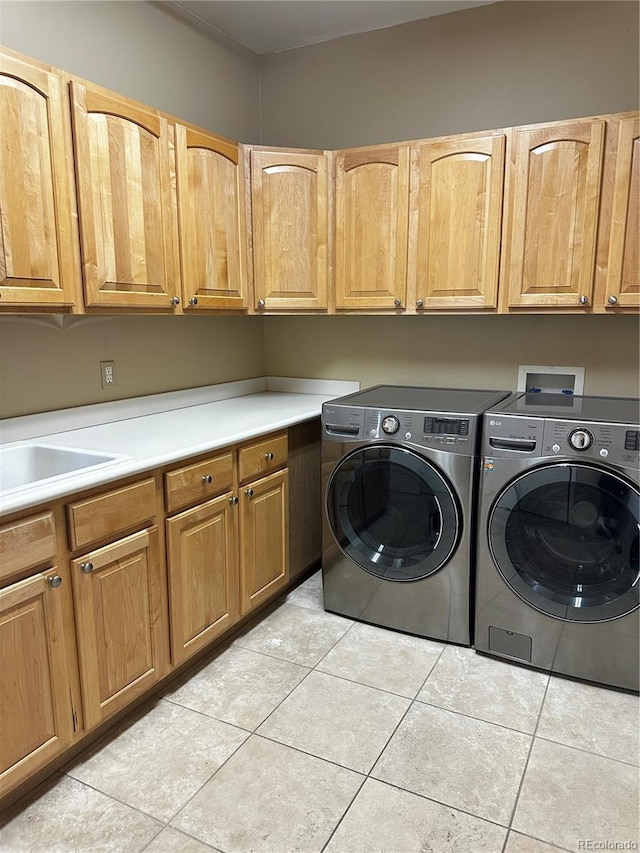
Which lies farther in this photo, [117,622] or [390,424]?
[390,424]

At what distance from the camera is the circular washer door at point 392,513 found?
2.37m

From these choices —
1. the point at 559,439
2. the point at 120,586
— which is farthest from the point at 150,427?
the point at 559,439

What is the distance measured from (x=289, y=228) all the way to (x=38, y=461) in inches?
60.5

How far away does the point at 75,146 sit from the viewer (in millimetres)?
1922

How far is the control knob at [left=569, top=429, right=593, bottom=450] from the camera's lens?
205 cm

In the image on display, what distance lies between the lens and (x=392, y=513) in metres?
2.48

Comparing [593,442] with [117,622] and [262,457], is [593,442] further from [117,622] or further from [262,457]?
[117,622]

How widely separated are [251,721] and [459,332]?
2029mm

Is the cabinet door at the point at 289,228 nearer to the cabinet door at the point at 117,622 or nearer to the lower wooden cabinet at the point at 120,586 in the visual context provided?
the lower wooden cabinet at the point at 120,586

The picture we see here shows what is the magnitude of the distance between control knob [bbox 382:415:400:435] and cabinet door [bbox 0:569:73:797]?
4.40 ft

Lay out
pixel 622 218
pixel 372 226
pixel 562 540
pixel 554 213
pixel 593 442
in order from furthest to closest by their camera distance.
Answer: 1. pixel 372 226
2. pixel 554 213
3. pixel 622 218
4. pixel 562 540
5. pixel 593 442

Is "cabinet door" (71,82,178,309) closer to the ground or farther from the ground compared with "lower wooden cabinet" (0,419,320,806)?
farther from the ground

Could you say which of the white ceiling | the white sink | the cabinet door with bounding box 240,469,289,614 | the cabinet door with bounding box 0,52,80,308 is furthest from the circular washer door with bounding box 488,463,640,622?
the white ceiling

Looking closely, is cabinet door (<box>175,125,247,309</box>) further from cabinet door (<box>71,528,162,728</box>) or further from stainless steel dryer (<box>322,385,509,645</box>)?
cabinet door (<box>71,528,162,728</box>)
